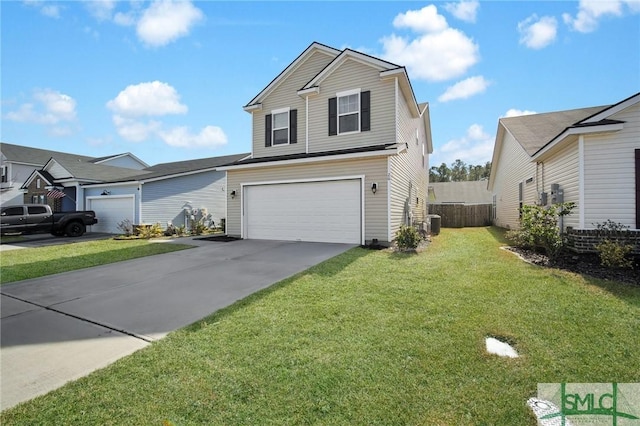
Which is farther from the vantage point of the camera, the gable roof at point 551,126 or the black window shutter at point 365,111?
the black window shutter at point 365,111

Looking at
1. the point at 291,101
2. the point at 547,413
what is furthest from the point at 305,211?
the point at 547,413

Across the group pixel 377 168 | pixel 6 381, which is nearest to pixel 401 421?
pixel 6 381

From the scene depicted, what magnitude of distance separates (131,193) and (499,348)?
18483 millimetres

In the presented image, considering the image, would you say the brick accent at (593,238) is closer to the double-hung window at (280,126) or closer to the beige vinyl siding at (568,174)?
the beige vinyl siding at (568,174)

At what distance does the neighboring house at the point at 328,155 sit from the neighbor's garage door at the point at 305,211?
36 millimetres

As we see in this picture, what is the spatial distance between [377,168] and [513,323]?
6.92 meters

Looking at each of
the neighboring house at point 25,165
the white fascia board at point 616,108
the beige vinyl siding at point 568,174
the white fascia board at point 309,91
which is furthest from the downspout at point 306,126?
the neighboring house at point 25,165

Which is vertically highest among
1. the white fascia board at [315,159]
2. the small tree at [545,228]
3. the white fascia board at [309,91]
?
the white fascia board at [309,91]

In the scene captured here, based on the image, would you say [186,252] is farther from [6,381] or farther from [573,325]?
[573,325]

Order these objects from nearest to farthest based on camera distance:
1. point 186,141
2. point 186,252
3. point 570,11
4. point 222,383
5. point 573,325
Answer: point 222,383, point 573,325, point 570,11, point 186,252, point 186,141

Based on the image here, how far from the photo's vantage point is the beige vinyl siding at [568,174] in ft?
26.8

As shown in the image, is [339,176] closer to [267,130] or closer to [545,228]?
[267,130]

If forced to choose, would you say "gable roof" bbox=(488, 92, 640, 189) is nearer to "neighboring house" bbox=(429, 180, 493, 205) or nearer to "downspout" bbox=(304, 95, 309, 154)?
"downspout" bbox=(304, 95, 309, 154)

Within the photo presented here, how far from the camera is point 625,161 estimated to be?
750 cm
